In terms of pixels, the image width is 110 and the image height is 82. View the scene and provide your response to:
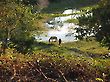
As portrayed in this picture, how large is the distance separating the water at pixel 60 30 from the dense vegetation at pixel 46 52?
2.18 metres

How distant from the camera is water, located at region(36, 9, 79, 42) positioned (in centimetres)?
5557

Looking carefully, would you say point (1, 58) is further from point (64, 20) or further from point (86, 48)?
point (64, 20)

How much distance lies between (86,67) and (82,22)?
1932 centimetres

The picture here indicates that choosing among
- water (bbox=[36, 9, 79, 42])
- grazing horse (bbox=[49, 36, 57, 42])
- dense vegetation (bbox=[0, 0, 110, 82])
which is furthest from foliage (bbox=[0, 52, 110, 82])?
water (bbox=[36, 9, 79, 42])

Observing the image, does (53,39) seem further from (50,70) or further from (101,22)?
(50,70)

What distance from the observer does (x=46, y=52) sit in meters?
16.9

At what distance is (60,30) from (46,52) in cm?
4484

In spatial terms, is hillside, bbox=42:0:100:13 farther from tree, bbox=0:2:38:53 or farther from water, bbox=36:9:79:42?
tree, bbox=0:2:38:53

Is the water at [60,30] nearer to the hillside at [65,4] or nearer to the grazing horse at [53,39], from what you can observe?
the grazing horse at [53,39]

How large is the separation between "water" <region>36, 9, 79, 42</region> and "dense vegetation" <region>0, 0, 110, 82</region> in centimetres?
218

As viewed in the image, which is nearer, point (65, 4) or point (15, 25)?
point (15, 25)

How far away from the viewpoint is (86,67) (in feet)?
30.0

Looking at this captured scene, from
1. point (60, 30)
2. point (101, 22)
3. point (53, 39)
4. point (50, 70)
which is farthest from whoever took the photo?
point (60, 30)

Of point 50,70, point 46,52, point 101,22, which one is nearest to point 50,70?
point 50,70
